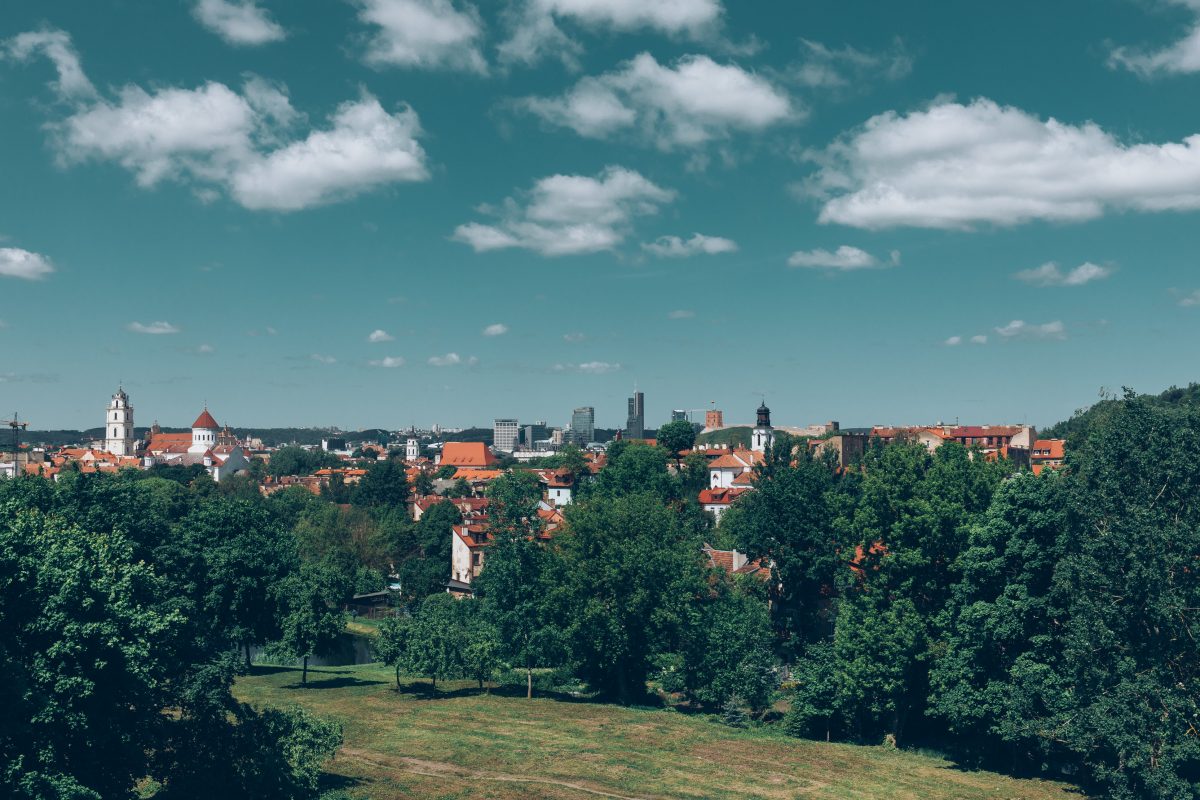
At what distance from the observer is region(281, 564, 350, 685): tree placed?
4778 centimetres

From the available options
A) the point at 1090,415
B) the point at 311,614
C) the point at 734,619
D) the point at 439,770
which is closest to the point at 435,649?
the point at 311,614

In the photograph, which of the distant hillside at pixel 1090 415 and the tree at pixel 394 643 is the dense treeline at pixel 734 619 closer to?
the tree at pixel 394 643

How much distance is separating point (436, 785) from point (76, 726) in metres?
11.1

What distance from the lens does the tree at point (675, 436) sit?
118312mm

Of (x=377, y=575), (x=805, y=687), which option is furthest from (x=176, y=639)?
(x=377, y=575)

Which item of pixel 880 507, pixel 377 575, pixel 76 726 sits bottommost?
pixel 377 575

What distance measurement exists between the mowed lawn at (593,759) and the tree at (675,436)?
7460 centimetres

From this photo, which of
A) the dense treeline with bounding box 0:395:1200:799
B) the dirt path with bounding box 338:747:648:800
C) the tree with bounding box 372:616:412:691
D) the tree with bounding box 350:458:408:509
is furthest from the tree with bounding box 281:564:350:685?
the tree with bounding box 350:458:408:509

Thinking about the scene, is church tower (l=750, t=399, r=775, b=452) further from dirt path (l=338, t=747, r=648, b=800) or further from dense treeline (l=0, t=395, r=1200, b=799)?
dirt path (l=338, t=747, r=648, b=800)

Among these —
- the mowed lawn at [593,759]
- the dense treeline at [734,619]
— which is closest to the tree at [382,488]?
the dense treeline at [734,619]

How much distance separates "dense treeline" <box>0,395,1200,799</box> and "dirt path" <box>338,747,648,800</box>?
4.59 m

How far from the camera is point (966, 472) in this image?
4109 cm

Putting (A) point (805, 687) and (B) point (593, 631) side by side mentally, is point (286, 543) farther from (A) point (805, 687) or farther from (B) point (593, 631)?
(A) point (805, 687)

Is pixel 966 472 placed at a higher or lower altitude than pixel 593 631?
higher
